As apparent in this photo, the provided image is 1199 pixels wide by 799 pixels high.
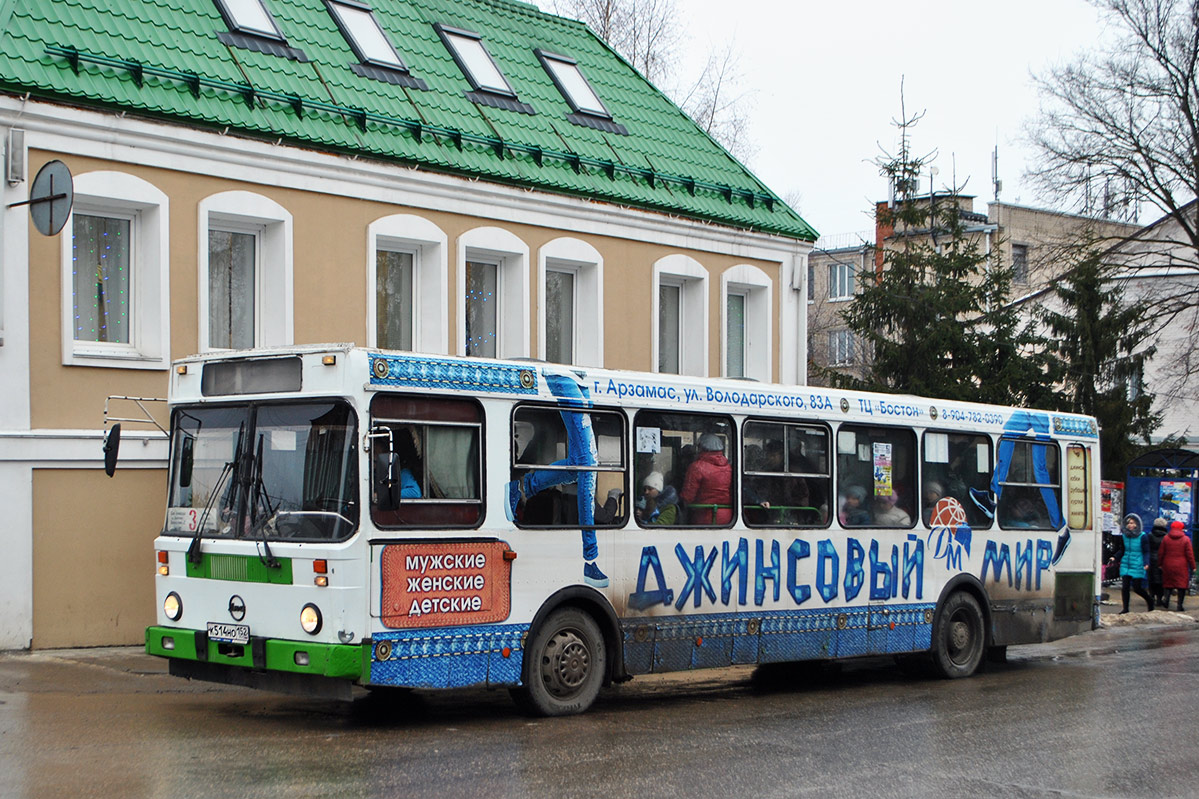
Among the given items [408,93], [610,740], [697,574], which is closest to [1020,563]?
[697,574]

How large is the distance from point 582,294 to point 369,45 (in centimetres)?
456

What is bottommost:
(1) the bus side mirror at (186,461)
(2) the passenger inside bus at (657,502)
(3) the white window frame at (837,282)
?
(2) the passenger inside bus at (657,502)

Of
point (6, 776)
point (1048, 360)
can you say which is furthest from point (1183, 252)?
point (6, 776)

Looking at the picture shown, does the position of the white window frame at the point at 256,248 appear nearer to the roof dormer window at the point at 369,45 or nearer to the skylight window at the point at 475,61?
the roof dormer window at the point at 369,45

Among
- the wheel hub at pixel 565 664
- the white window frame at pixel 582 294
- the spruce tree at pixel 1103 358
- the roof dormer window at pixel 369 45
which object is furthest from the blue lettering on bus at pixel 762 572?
the spruce tree at pixel 1103 358

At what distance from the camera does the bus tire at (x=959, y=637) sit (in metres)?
15.0

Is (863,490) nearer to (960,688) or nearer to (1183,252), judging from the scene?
(960,688)

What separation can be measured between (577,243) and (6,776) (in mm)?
13063

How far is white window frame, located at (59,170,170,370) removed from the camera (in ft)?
50.1

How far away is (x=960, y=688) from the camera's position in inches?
557

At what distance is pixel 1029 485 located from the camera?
16172 millimetres

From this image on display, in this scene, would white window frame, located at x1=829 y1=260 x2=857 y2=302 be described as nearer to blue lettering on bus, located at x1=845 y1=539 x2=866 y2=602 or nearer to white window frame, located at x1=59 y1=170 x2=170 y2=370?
white window frame, located at x1=59 y1=170 x2=170 y2=370

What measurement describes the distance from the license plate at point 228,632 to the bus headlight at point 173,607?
0.39m

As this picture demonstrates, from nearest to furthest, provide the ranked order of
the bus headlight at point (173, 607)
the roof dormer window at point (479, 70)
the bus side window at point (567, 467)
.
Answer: the bus headlight at point (173, 607), the bus side window at point (567, 467), the roof dormer window at point (479, 70)
